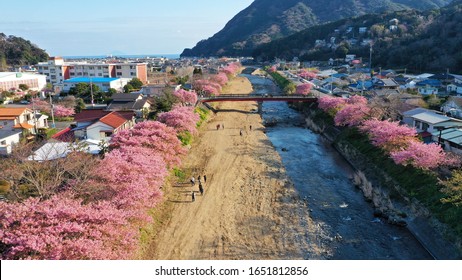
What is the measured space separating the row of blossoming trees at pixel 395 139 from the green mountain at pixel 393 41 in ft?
151

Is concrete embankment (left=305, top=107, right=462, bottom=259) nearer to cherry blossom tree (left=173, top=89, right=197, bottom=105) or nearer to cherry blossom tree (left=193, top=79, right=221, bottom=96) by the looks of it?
cherry blossom tree (left=173, top=89, right=197, bottom=105)

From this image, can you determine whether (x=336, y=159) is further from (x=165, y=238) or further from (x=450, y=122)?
(x=165, y=238)

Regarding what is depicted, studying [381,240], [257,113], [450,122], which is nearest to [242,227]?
[381,240]

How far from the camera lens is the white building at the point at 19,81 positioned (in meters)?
55.2

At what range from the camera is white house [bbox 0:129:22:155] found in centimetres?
2488

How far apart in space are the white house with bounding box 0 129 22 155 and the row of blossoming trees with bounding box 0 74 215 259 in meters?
6.39

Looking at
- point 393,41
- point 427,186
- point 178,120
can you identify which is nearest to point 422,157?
point 427,186

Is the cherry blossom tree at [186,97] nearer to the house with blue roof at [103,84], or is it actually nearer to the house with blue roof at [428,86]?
the house with blue roof at [103,84]

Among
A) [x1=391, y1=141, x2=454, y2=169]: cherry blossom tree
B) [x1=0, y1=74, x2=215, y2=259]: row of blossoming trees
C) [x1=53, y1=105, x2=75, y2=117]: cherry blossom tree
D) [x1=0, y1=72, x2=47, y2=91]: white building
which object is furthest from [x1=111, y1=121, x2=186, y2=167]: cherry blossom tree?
[x1=0, y1=72, x2=47, y2=91]: white building

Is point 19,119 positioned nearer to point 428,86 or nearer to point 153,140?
point 153,140

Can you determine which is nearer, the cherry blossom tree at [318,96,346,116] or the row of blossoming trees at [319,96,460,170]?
the row of blossoming trees at [319,96,460,170]

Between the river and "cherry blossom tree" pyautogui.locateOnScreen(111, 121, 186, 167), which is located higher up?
"cherry blossom tree" pyautogui.locateOnScreen(111, 121, 186, 167)

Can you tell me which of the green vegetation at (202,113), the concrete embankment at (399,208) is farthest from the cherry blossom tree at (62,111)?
the concrete embankment at (399,208)

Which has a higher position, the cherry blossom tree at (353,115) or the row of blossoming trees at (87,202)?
the cherry blossom tree at (353,115)
